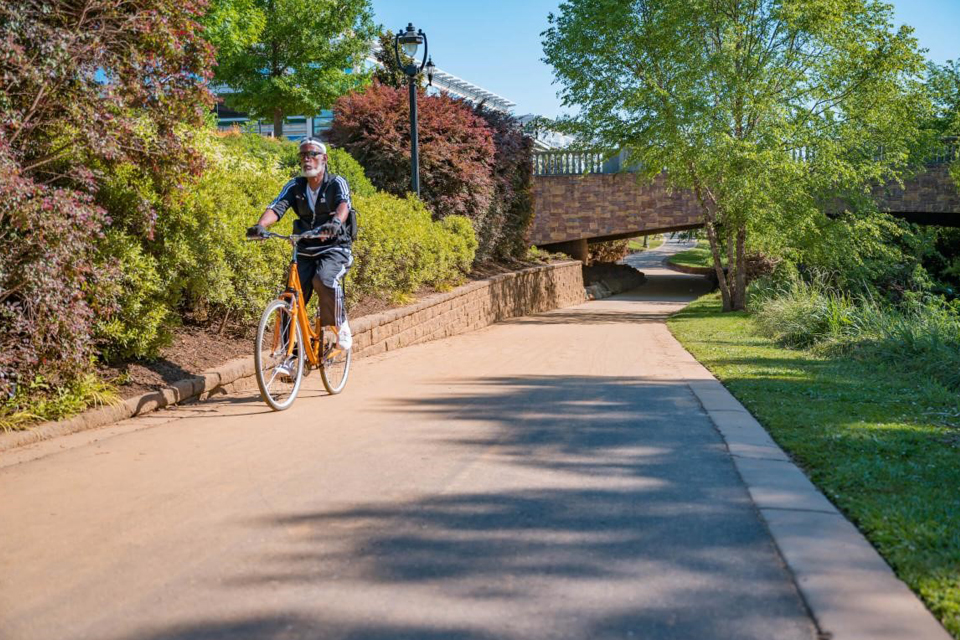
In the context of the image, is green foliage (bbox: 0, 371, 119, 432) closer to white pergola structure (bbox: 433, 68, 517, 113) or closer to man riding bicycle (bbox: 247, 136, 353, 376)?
man riding bicycle (bbox: 247, 136, 353, 376)

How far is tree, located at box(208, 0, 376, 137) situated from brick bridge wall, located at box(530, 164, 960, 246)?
868cm

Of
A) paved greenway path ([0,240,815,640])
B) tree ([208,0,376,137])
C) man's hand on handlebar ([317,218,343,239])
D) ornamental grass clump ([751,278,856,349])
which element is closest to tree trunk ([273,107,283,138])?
tree ([208,0,376,137])

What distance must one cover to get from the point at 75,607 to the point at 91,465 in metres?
2.08

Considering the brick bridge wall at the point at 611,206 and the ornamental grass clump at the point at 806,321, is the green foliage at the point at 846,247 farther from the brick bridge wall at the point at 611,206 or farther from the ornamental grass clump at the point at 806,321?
the brick bridge wall at the point at 611,206

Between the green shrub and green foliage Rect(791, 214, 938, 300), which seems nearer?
the green shrub

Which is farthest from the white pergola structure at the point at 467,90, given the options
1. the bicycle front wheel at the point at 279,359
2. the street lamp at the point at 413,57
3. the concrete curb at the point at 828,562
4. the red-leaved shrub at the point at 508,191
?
the concrete curb at the point at 828,562

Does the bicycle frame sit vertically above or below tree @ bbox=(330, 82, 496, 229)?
below

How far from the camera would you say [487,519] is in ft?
12.1

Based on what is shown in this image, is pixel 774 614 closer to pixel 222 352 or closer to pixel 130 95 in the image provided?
pixel 130 95

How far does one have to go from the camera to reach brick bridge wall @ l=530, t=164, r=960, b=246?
1254 inches

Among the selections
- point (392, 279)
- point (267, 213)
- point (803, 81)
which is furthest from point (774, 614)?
point (803, 81)

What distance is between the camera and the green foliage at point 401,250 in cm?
1186

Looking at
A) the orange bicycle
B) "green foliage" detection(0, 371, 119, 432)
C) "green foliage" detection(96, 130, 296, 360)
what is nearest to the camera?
"green foliage" detection(0, 371, 119, 432)

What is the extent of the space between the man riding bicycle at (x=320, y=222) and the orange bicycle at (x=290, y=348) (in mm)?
125
